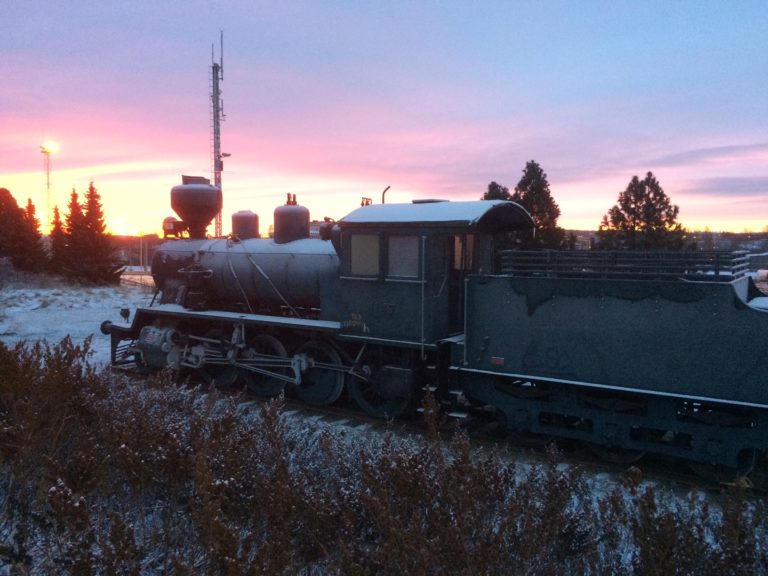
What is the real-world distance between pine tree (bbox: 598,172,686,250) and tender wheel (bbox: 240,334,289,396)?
54.1 ft

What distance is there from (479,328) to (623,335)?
1807 millimetres

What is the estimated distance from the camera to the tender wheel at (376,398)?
8922 millimetres

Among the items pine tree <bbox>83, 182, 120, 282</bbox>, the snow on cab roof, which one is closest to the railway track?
the snow on cab roof

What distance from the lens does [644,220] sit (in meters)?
23.7

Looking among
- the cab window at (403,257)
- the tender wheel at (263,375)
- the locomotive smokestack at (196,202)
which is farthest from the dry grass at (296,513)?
the locomotive smokestack at (196,202)

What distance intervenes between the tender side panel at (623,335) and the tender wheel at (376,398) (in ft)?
4.42

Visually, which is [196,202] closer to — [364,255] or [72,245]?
[364,255]

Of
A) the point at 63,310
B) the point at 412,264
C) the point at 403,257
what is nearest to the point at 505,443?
the point at 412,264

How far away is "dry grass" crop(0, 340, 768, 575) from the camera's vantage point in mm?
3803

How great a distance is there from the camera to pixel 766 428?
6.50 metres

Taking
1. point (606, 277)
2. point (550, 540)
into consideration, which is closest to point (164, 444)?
point (550, 540)

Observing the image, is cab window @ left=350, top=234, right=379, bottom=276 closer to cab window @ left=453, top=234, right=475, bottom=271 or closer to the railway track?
cab window @ left=453, top=234, right=475, bottom=271

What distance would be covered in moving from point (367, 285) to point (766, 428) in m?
5.19

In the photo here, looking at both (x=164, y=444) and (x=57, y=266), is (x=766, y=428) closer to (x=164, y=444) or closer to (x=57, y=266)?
(x=164, y=444)
